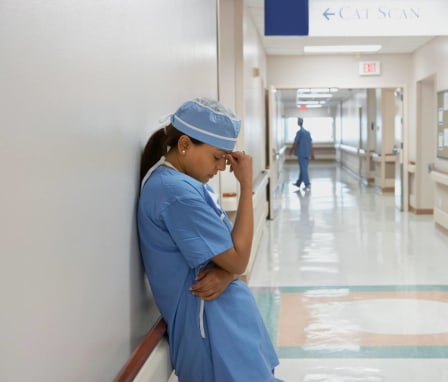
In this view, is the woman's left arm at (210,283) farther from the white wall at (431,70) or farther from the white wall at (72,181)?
the white wall at (431,70)

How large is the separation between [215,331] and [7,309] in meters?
0.91

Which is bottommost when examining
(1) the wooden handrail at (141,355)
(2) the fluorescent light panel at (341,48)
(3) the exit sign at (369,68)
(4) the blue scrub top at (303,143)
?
(1) the wooden handrail at (141,355)

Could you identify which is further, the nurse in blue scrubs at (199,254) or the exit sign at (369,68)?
the exit sign at (369,68)

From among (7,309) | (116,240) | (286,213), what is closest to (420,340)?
(116,240)

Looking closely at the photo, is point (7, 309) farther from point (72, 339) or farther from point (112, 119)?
point (112, 119)

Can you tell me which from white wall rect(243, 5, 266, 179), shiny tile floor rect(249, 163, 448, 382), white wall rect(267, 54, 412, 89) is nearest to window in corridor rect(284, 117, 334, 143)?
white wall rect(267, 54, 412, 89)

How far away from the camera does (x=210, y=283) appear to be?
181 cm

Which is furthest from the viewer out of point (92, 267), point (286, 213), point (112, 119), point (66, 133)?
point (286, 213)

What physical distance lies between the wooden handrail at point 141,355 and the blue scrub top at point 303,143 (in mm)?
14980

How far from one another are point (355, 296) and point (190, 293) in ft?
12.3

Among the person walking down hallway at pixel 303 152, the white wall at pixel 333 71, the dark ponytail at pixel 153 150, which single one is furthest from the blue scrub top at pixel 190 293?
the person walking down hallway at pixel 303 152

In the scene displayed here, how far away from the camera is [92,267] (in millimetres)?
1470

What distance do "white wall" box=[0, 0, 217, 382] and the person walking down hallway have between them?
46.4 feet

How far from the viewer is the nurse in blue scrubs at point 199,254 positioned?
5.74 ft
